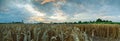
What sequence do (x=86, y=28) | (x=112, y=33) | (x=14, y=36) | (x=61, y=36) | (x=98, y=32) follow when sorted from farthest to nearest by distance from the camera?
(x=86, y=28), (x=98, y=32), (x=112, y=33), (x=14, y=36), (x=61, y=36)

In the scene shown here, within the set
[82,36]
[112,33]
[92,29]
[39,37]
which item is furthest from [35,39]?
[92,29]

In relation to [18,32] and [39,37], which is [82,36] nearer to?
[39,37]

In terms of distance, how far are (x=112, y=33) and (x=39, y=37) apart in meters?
16.4

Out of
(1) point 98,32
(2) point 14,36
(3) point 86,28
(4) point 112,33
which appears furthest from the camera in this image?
(3) point 86,28

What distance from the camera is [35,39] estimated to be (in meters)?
8.60

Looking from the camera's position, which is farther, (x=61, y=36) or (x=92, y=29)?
(x=92, y=29)

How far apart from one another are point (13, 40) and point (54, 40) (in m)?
1.35

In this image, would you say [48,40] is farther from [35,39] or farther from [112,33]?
[112,33]

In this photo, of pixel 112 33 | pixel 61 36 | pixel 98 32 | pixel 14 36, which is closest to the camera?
pixel 61 36

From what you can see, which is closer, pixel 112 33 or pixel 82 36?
pixel 82 36

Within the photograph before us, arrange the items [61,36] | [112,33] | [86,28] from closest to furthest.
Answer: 1. [61,36]
2. [112,33]
3. [86,28]

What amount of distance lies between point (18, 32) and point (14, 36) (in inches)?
10.1

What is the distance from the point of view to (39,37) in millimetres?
8672

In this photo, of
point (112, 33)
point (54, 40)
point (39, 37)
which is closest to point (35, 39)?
point (39, 37)
